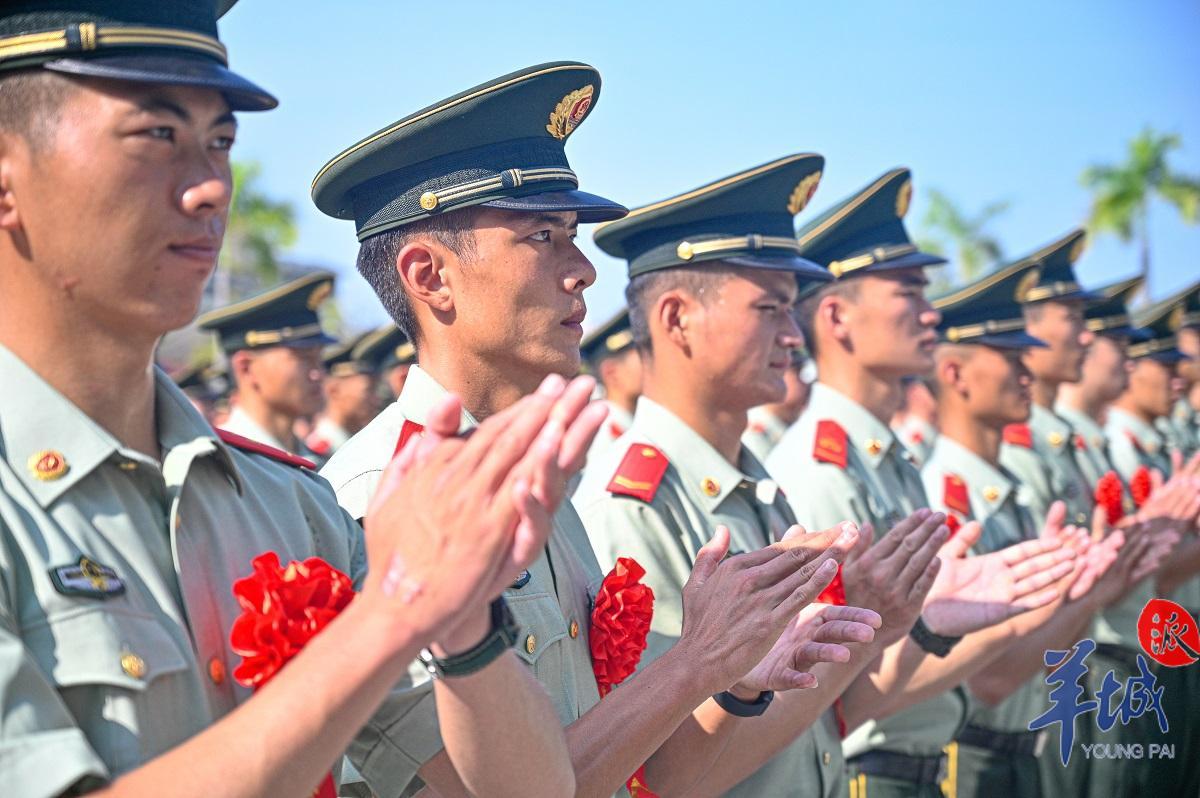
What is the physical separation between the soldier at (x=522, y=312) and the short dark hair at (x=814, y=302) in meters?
2.71

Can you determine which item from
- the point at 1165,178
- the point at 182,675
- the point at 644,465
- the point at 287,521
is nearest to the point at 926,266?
the point at 644,465

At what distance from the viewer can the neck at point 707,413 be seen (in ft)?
14.5

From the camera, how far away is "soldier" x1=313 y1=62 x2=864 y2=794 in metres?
2.83

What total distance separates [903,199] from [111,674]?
489cm

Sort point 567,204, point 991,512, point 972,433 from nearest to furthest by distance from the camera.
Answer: point 567,204, point 991,512, point 972,433

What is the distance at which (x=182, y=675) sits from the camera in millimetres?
1951

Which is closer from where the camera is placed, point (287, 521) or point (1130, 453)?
point (287, 521)

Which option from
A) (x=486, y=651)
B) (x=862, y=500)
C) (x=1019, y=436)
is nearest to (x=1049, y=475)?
(x=1019, y=436)

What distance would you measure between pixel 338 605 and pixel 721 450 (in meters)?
2.52

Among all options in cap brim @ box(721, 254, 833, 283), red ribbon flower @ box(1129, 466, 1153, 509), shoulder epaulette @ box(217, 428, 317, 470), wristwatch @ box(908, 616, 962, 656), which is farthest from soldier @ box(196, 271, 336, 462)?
shoulder epaulette @ box(217, 428, 317, 470)

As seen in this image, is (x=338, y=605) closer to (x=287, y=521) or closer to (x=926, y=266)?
(x=287, y=521)

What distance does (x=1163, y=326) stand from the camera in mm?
11836
